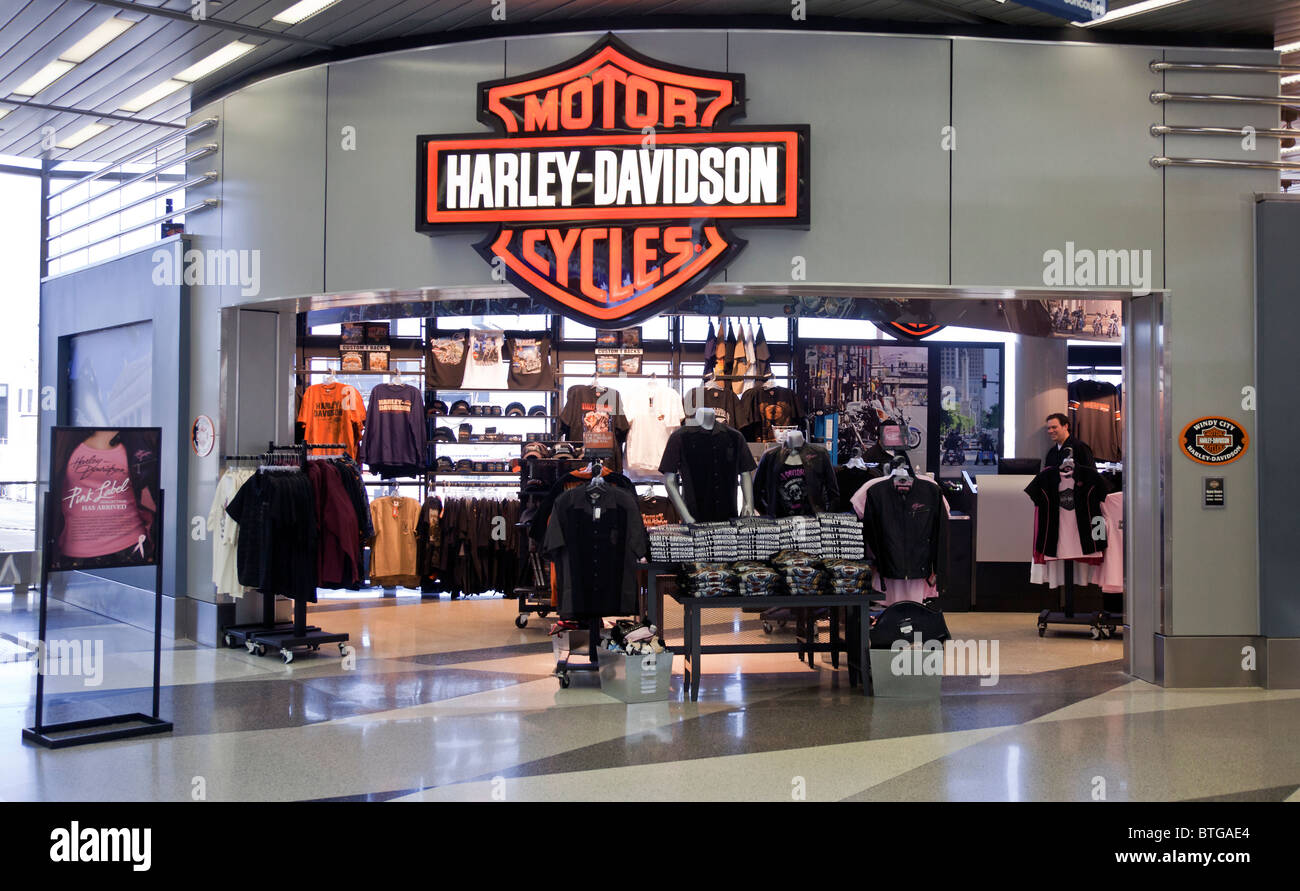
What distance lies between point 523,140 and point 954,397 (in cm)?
665

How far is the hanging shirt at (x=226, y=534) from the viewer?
7.99 m

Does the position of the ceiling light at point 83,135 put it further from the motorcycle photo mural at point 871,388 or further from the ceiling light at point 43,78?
the motorcycle photo mural at point 871,388

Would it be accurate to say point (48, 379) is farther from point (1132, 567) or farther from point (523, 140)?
point (1132, 567)

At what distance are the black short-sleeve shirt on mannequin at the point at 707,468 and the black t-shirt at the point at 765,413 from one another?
306 centimetres

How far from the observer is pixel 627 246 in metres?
7.18

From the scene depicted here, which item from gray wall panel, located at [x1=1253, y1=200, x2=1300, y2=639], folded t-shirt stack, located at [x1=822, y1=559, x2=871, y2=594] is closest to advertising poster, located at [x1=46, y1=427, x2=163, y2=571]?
folded t-shirt stack, located at [x1=822, y1=559, x2=871, y2=594]

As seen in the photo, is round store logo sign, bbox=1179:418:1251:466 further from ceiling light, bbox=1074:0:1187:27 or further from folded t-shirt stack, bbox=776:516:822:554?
ceiling light, bbox=1074:0:1187:27

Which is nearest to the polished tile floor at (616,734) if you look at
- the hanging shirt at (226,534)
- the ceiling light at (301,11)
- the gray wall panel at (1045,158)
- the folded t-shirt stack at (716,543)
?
the hanging shirt at (226,534)

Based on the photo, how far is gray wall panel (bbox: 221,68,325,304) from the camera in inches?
303

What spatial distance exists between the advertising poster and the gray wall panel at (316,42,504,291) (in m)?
2.03

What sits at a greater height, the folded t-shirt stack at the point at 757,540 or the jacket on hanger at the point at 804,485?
the jacket on hanger at the point at 804,485

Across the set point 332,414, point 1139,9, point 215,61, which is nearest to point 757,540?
point 1139,9

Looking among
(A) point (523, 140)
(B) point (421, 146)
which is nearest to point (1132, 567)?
(A) point (523, 140)

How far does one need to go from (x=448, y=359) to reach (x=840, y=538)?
504 centimetres
